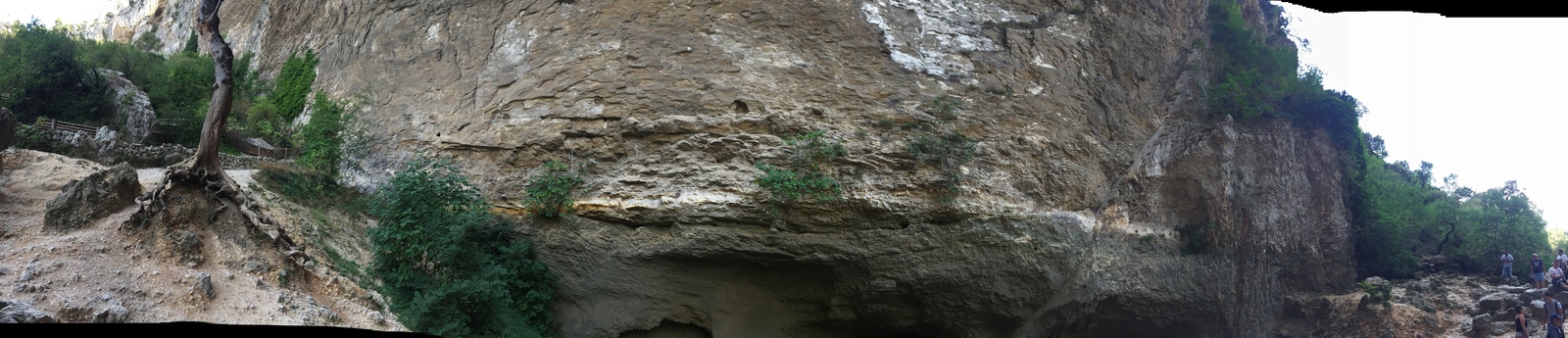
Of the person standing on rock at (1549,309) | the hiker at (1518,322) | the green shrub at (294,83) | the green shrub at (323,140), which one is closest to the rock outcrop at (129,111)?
the green shrub at (323,140)

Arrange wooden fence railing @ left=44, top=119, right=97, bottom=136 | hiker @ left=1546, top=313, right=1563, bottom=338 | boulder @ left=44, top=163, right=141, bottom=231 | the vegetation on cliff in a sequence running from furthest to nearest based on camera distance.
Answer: the vegetation on cliff → hiker @ left=1546, top=313, right=1563, bottom=338 → wooden fence railing @ left=44, top=119, right=97, bottom=136 → boulder @ left=44, top=163, right=141, bottom=231

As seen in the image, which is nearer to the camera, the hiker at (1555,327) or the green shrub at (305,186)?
the green shrub at (305,186)

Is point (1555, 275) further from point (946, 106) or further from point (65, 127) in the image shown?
point (65, 127)

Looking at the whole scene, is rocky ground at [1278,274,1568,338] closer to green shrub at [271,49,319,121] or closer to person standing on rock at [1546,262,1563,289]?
person standing on rock at [1546,262,1563,289]

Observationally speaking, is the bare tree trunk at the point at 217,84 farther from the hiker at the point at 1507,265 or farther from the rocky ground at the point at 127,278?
the hiker at the point at 1507,265

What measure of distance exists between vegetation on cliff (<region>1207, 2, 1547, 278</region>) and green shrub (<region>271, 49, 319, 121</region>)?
1439 centimetres

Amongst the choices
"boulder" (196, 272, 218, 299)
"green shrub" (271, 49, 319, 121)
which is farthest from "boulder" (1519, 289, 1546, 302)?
"green shrub" (271, 49, 319, 121)

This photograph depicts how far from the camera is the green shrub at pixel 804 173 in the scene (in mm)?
9695

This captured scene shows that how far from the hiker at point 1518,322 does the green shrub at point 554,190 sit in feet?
42.7

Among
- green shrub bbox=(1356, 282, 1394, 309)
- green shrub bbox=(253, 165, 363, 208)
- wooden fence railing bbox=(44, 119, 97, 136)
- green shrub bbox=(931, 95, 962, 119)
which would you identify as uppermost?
green shrub bbox=(931, 95, 962, 119)

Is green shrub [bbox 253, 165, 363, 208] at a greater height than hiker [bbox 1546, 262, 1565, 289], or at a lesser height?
lesser

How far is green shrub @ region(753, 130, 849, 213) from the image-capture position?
970 centimetres

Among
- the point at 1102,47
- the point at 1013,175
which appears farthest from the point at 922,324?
the point at 1102,47

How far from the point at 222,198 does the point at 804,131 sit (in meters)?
5.91
